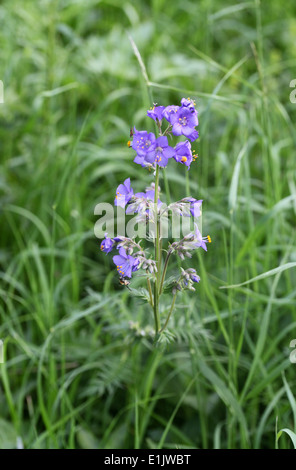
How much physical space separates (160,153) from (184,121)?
134 millimetres

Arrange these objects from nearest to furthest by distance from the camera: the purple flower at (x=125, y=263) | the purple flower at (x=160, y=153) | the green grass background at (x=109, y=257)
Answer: the purple flower at (x=160, y=153), the purple flower at (x=125, y=263), the green grass background at (x=109, y=257)

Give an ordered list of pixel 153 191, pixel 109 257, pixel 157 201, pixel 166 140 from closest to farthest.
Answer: pixel 166 140 < pixel 157 201 < pixel 153 191 < pixel 109 257

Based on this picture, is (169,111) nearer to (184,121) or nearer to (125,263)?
(184,121)

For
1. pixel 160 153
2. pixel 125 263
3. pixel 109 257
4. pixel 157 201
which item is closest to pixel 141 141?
pixel 160 153

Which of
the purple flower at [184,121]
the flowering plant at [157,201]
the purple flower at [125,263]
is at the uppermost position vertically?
the purple flower at [184,121]

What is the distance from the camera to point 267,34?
15.3ft

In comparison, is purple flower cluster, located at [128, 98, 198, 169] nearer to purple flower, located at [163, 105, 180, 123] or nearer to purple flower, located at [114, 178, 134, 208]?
purple flower, located at [163, 105, 180, 123]

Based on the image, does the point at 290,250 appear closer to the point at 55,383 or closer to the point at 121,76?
the point at 55,383

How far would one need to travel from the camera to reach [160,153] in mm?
1612

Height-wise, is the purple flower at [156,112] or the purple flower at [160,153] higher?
the purple flower at [156,112]

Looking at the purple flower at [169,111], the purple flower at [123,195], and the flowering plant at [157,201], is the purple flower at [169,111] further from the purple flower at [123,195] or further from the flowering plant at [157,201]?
the purple flower at [123,195]

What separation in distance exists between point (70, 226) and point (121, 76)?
1.34m

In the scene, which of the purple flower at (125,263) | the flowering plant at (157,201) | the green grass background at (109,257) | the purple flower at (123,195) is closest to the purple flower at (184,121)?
the flowering plant at (157,201)

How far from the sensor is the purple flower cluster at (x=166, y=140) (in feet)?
5.27
